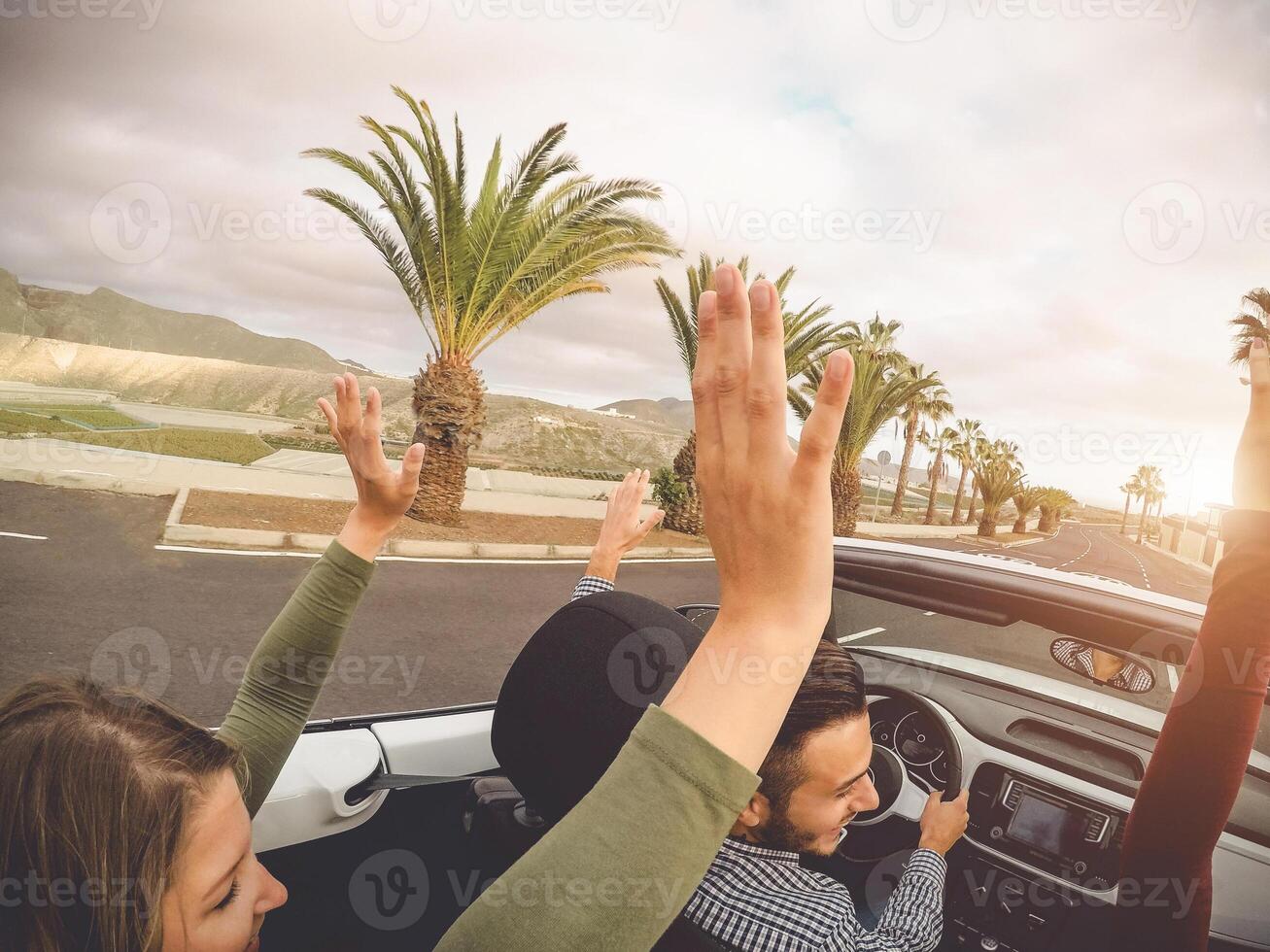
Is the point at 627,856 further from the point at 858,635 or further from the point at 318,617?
the point at 858,635

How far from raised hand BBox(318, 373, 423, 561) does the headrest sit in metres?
0.43

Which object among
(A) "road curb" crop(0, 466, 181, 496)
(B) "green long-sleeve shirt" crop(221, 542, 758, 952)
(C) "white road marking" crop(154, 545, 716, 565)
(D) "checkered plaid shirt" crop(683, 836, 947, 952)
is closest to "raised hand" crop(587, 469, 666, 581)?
(D) "checkered plaid shirt" crop(683, 836, 947, 952)

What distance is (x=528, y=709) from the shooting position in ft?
3.94

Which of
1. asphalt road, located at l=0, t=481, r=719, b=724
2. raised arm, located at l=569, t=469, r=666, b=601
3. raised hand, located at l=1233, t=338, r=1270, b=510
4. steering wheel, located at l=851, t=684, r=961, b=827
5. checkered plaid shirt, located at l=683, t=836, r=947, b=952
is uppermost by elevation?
raised hand, located at l=1233, t=338, r=1270, b=510

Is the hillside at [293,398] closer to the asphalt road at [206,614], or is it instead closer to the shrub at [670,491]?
the shrub at [670,491]

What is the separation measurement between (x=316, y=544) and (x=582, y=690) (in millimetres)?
9044

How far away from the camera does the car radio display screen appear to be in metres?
2.18

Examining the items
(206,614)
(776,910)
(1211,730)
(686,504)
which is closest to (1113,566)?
(686,504)

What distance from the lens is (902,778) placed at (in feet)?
8.00

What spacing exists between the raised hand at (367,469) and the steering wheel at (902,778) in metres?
1.91

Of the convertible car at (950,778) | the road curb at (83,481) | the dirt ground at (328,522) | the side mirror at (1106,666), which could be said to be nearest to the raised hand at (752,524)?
the convertible car at (950,778)

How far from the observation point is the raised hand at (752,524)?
0.55 m

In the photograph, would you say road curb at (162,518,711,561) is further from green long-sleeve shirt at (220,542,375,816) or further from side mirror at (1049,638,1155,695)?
side mirror at (1049,638,1155,695)

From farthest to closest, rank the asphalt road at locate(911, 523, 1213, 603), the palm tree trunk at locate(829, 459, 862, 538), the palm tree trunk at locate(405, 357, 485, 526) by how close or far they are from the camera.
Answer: the asphalt road at locate(911, 523, 1213, 603)
the palm tree trunk at locate(829, 459, 862, 538)
the palm tree trunk at locate(405, 357, 485, 526)
